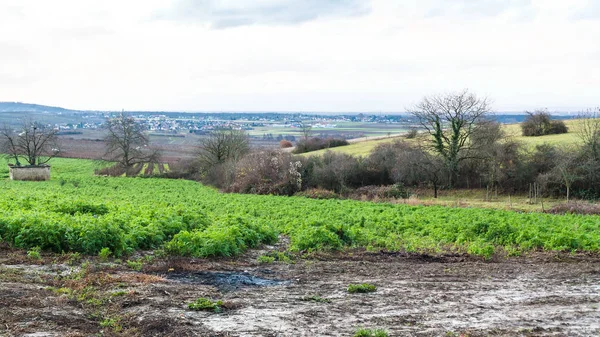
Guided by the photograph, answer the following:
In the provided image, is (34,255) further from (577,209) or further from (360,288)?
(577,209)

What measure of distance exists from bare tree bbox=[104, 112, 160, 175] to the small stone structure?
12.4 meters

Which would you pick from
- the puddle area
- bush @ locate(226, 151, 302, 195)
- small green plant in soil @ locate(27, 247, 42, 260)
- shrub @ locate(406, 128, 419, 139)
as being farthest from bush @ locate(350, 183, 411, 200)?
small green plant in soil @ locate(27, 247, 42, 260)

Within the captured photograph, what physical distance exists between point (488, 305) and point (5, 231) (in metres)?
12.3

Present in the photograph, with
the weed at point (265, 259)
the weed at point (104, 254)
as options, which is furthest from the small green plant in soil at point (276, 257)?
the weed at point (104, 254)

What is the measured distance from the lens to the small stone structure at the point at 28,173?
2327 inches

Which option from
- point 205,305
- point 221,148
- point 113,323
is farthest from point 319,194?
point 113,323

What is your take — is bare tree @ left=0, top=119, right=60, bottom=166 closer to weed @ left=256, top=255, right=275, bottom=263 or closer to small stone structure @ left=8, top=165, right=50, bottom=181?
small stone structure @ left=8, top=165, right=50, bottom=181

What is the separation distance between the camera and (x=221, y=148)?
2719 inches

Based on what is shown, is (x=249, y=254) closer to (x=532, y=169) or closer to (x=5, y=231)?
(x=5, y=231)

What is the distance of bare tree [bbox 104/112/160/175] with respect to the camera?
72.1 metres

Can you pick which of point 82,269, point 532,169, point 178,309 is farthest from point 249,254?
point 532,169

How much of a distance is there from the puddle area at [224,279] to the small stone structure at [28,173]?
54956mm

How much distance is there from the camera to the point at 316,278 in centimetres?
1214

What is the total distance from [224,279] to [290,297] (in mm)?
2126
